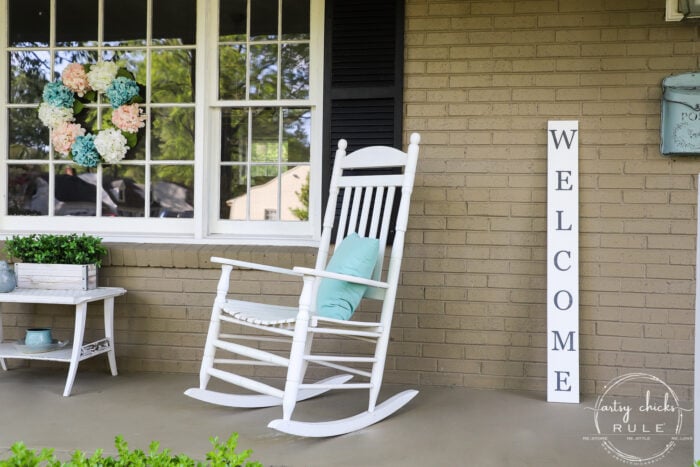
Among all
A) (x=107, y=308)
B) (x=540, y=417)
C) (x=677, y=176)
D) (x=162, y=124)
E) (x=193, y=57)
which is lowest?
(x=540, y=417)

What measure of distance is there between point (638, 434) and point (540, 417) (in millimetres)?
423

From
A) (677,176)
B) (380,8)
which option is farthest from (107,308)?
(677,176)

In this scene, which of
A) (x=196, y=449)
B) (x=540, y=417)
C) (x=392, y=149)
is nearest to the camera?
(x=196, y=449)

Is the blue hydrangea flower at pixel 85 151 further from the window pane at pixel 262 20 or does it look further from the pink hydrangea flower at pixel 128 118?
the window pane at pixel 262 20

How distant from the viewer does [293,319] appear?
2693 mm

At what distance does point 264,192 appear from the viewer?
3.89m

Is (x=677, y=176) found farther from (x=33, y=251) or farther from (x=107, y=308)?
(x=33, y=251)

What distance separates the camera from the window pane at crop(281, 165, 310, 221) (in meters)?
3.86

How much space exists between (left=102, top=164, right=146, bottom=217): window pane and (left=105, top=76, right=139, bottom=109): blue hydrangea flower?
380 mm

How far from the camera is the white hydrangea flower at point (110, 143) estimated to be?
388cm

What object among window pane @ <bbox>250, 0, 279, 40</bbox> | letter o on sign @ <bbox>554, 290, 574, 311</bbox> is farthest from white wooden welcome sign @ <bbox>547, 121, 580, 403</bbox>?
window pane @ <bbox>250, 0, 279, 40</bbox>

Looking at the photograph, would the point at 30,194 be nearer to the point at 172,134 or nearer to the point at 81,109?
the point at 81,109

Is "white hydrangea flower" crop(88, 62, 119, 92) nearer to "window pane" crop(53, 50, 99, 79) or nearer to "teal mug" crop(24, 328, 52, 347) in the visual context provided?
"window pane" crop(53, 50, 99, 79)

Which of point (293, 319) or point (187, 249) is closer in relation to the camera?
point (293, 319)
